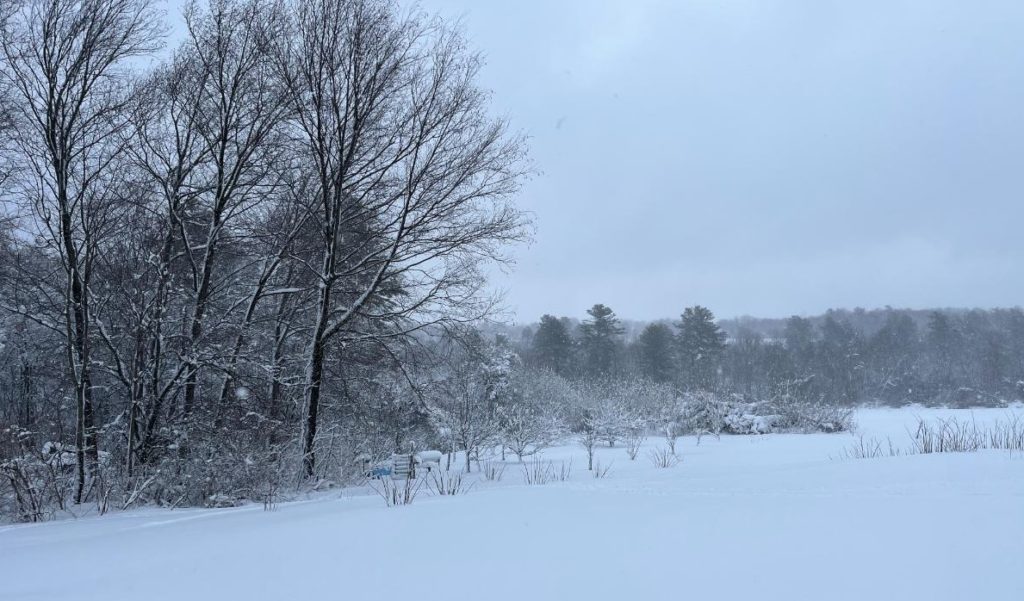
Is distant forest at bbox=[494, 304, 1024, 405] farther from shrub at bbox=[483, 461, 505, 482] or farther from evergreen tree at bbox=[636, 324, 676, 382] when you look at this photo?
shrub at bbox=[483, 461, 505, 482]

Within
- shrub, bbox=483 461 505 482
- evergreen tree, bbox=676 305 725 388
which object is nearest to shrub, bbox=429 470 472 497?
shrub, bbox=483 461 505 482

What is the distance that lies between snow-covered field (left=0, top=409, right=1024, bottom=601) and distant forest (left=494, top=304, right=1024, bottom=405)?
36751 millimetres

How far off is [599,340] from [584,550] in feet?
146

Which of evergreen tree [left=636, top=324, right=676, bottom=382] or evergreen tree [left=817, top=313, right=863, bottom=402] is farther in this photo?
evergreen tree [left=817, top=313, right=863, bottom=402]

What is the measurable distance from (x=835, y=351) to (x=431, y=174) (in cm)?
5121

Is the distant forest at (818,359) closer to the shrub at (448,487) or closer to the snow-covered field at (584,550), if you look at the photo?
the shrub at (448,487)

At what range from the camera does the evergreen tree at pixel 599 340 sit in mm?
46562

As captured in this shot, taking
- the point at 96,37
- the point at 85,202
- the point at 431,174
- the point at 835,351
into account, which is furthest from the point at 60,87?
the point at 835,351

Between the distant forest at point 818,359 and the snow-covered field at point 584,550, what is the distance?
36.8 meters

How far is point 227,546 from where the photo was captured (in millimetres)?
3414

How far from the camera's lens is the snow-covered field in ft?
7.56

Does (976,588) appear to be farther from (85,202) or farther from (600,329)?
(600,329)

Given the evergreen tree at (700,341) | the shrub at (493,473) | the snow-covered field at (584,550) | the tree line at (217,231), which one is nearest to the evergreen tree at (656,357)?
the evergreen tree at (700,341)

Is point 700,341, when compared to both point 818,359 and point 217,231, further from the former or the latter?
point 217,231
